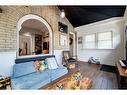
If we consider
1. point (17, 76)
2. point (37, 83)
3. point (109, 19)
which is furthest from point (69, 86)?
point (109, 19)

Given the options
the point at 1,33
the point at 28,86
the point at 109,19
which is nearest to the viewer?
the point at 28,86

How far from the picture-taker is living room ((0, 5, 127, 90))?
6.55ft

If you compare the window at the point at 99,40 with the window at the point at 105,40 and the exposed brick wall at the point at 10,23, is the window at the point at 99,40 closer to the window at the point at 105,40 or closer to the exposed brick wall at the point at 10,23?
the window at the point at 105,40

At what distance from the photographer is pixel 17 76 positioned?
6.29 feet

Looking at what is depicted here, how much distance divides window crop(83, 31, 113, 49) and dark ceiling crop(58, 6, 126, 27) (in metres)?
0.70

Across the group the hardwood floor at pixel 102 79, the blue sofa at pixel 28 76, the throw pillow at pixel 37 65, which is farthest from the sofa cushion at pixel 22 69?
the hardwood floor at pixel 102 79

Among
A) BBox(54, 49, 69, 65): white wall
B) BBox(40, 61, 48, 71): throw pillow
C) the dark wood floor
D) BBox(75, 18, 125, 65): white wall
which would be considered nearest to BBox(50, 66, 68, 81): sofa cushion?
BBox(40, 61, 48, 71): throw pillow

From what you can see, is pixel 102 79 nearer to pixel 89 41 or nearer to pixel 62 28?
pixel 89 41

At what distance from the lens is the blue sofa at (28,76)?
1655mm

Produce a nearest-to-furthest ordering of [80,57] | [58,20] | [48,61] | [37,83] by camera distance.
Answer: [37,83]
[48,61]
[58,20]
[80,57]

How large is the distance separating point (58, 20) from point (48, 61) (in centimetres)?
200

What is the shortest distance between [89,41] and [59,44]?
1.58 m

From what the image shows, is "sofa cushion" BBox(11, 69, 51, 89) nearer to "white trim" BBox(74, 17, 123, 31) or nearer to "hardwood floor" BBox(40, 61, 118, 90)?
"hardwood floor" BBox(40, 61, 118, 90)
